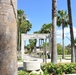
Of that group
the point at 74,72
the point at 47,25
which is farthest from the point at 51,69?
the point at 47,25

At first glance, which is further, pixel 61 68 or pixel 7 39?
pixel 61 68

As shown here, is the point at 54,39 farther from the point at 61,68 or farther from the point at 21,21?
the point at 21,21

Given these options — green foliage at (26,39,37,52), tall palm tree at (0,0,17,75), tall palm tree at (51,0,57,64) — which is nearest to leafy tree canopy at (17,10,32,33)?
green foliage at (26,39,37,52)

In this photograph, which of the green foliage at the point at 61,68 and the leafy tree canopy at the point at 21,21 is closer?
the green foliage at the point at 61,68

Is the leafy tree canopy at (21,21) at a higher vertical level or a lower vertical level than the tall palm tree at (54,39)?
higher

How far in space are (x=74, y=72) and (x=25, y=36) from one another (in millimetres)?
28223

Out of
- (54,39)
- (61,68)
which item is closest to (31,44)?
(54,39)

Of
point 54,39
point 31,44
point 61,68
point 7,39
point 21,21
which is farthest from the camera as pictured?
point 31,44

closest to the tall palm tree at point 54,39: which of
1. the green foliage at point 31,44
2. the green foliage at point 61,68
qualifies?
the green foliage at point 61,68

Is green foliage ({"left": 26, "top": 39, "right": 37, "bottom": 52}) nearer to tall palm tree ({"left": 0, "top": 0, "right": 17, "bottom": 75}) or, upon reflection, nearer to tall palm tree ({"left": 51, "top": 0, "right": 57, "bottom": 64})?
tall palm tree ({"left": 51, "top": 0, "right": 57, "bottom": 64})

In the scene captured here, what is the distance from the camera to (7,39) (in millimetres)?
2516

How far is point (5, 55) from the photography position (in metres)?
2.48

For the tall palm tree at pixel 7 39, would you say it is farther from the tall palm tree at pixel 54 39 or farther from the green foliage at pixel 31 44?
the green foliage at pixel 31 44

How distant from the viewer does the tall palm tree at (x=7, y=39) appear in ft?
8.14
